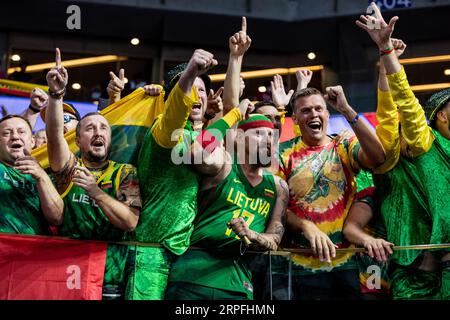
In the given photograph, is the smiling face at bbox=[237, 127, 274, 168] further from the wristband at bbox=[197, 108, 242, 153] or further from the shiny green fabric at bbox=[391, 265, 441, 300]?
the shiny green fabric at bbox=[391, 265, 441, 300]

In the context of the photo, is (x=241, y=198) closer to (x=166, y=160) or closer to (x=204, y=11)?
(x=166, y=160)

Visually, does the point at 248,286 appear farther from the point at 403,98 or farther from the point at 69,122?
the point at 69,122

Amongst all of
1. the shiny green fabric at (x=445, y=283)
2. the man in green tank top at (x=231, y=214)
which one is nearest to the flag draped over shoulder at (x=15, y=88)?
the man in green tank top at (x=231, y=214)

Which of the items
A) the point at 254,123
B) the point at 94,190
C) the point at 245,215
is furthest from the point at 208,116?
the point at 94,190

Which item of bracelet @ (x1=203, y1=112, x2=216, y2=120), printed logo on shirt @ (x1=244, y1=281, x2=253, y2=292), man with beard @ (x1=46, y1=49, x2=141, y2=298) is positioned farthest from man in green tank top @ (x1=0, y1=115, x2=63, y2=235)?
bracelet @ (x1=203, y1=112, x2=216, y2=120)

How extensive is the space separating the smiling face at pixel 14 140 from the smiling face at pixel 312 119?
197 centimetres

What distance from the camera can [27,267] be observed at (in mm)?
4117

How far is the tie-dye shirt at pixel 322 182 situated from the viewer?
4.82 meters

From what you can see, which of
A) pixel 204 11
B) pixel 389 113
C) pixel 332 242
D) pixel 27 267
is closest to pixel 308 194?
pixel 332 242

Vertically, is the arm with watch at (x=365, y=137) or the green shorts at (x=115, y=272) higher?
the arm with watch at (x=365, y=137)

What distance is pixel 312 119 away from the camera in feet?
16.8

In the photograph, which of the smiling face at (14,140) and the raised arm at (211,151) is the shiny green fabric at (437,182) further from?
the smiling face at (14,140)

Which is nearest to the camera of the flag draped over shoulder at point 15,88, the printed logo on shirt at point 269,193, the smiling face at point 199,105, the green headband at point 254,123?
the printed logo on shirt at point 269,193

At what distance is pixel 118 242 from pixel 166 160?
23.3 inches
